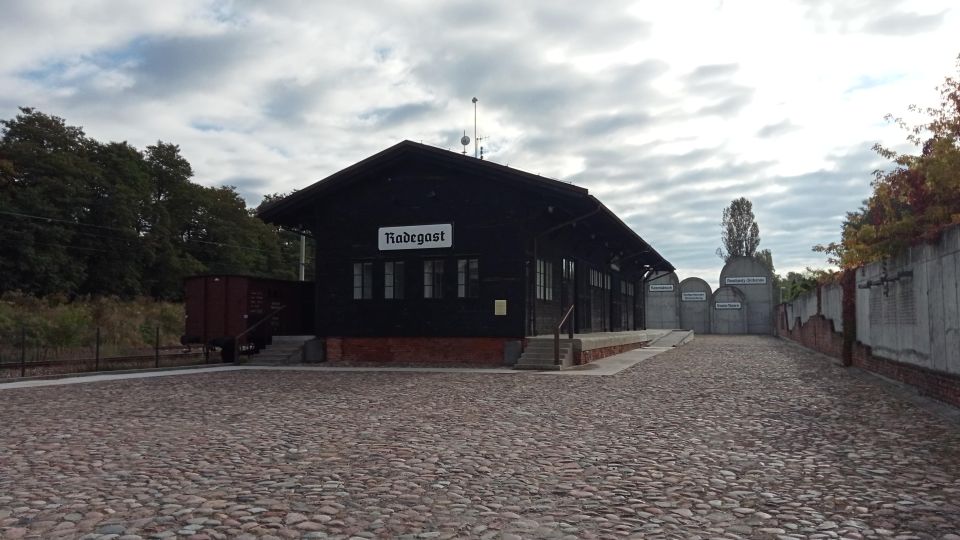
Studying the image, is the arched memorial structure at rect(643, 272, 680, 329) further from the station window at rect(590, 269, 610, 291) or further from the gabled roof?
the gabled roof

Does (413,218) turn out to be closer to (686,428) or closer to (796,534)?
(686,428)

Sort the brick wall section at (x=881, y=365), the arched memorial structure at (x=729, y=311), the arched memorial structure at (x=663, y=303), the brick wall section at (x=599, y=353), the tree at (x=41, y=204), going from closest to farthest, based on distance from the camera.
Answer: the brick wall section at (x=881, y=365), the brick wall section at (x=599, y=353), the tree at (x=41, y=204), the arched memorial structure at (x=729, y=311), the arched memorial structure at (x=663, y=303)

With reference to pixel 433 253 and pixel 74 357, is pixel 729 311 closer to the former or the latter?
pixel 433 253

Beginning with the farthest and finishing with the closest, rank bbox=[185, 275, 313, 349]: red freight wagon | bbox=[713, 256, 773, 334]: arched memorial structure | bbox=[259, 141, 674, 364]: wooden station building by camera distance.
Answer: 1. bbox=[713, 256, 773, 334]: arched memorial structure
2. bbox=[185, 275, 313, 349]: red freight wagon
3. bbox=[259, 141, 674, 364]: wooden station building

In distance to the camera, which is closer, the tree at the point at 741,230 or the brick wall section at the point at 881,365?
the brick wall section at the point at 881,365

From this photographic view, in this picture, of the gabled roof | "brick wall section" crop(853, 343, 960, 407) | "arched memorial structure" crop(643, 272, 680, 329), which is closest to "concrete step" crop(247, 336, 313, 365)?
the gabled roof

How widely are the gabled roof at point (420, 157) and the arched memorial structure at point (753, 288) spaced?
32.9 metres

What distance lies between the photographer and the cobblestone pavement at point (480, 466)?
4.27 m

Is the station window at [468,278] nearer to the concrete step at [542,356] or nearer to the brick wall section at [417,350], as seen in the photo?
the brick wall section at [417,350]

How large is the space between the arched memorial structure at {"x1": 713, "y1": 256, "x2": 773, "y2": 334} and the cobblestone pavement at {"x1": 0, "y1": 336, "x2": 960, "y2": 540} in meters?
41.8

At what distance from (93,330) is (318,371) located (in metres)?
14.1

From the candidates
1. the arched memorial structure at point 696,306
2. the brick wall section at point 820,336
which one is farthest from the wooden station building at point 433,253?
the arched memorial structure at point 696,306

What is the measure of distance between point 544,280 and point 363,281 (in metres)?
4.95

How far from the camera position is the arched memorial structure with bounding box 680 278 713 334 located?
51.1m
